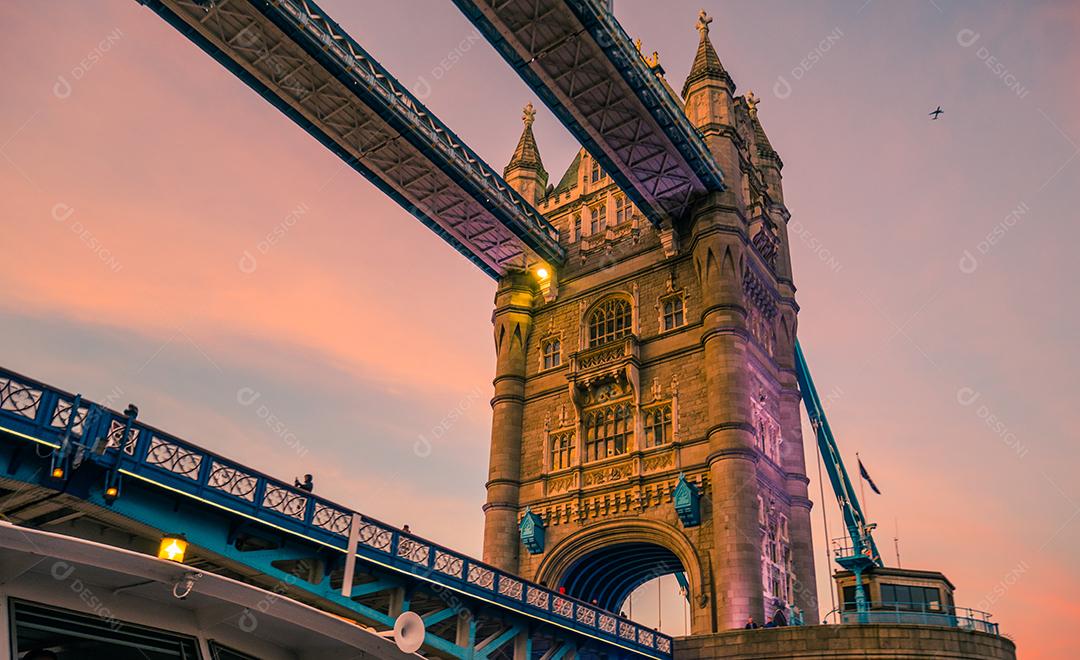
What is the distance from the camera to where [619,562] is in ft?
148

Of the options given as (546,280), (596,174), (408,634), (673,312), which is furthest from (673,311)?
(408,634)

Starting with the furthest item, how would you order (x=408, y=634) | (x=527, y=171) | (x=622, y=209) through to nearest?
1. (x=527, y=171)
2. (x=622, y=209)
3. (x=408, y=634)

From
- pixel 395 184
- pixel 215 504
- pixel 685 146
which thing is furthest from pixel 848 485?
pixel 215 504

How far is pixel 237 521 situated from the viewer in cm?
2127

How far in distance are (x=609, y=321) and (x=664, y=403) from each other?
22.5 feet

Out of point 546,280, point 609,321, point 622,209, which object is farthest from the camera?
point 546,280

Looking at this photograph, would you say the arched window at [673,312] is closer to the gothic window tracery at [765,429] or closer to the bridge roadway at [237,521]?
the gothic window tracery at [765,429]

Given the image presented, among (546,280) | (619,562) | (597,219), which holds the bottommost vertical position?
(619,562)

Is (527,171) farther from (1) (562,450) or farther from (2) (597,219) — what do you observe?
(1) (562,450)

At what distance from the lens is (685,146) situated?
1651 inches

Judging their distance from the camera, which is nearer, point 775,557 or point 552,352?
point 775,557

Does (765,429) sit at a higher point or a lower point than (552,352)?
lower

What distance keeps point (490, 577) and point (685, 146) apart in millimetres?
24356

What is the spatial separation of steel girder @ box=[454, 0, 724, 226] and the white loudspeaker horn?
28.3 m
